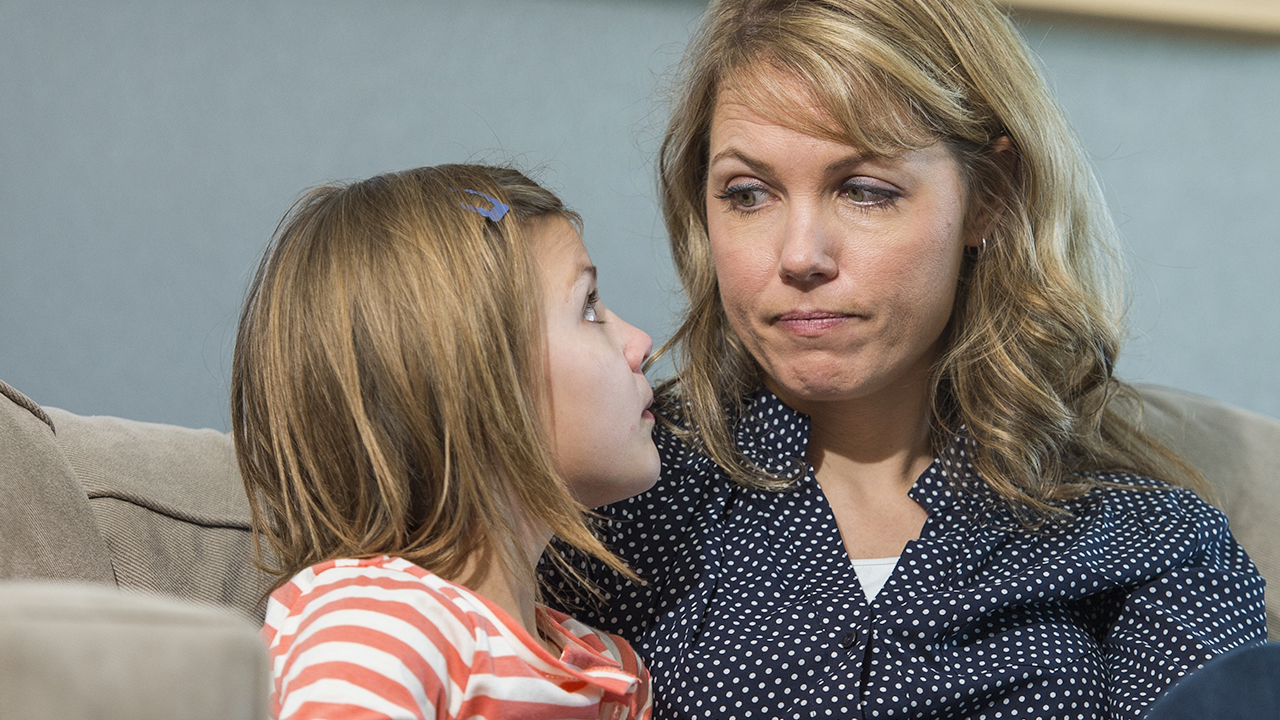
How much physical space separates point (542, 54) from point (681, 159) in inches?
24.7

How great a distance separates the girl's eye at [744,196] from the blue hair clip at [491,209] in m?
0.30

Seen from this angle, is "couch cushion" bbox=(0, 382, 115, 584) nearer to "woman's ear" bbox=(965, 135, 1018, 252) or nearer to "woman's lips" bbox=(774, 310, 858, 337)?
"woman's lips" bbox=(774, 310, 858, 337)

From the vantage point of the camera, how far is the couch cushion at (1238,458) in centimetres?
125

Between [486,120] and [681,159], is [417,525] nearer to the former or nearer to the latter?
[681,159]

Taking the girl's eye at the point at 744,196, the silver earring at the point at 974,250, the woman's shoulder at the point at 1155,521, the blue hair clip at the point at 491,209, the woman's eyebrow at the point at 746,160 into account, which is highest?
the woman's eyebrow at the point at 746,160

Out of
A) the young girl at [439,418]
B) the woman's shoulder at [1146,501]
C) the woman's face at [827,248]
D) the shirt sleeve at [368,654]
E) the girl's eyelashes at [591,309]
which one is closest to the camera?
the shirt sleeve at [368,654]

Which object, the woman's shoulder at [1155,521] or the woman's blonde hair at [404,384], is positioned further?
the woman's shoulder at [1155,521]

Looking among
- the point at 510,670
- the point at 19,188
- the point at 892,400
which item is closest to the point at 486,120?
the point at 19,188

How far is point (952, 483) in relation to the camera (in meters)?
1.13

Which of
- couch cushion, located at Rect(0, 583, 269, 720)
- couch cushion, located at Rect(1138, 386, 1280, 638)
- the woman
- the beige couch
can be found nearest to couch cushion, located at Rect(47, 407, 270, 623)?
the beige couch

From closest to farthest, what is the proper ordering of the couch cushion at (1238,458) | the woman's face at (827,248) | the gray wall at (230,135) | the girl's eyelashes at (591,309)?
the girl's eyelashes at (591,309), the woman's face at (827,248), the couch cushion at (1238,458), the gray wall at (230,135)

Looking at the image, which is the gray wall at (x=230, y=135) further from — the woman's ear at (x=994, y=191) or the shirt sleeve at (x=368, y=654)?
the shirt sleeve at (x=368, y=654)

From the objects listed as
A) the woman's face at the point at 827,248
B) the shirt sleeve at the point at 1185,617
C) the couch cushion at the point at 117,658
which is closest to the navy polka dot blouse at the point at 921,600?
the shirt sleeve at the point at 1185,617

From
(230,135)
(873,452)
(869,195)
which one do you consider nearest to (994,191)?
(869,195)
